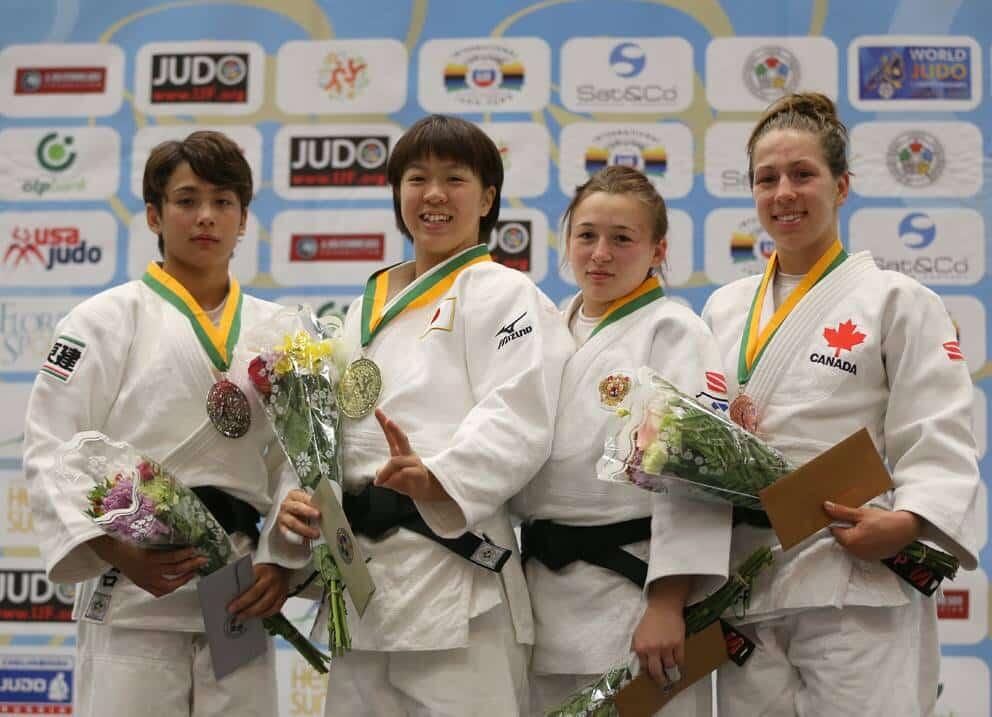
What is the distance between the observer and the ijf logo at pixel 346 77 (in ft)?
14.5

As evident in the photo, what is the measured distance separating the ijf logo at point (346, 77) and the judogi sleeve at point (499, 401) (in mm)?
2144

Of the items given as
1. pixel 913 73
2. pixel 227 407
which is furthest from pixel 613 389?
pixel 913 73

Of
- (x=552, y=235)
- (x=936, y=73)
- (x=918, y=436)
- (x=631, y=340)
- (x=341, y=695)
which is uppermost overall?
(x=936, y=73)

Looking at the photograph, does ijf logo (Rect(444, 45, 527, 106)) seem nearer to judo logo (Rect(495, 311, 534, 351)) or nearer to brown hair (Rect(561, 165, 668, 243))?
brown hair (Rect(561, 165, 668, 243))

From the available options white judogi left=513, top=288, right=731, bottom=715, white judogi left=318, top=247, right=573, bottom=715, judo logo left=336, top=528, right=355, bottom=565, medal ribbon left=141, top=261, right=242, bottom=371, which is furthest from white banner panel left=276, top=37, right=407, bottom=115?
judo logo left=336, top=528, right=355, bottom=565

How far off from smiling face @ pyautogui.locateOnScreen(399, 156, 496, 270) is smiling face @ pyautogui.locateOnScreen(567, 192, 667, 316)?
0.95ft

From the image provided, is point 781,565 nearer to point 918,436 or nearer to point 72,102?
point 918,436

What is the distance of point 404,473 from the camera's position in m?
2.21

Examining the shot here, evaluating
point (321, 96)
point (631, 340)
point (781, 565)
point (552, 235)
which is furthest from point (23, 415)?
point (781, 565)

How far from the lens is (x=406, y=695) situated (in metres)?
2.36

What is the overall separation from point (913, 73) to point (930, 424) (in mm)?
2479

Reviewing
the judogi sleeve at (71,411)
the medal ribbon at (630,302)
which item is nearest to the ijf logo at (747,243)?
the medal ribbon at (630,302)

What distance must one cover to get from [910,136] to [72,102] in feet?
11.6

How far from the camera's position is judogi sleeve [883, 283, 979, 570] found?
2.29m
